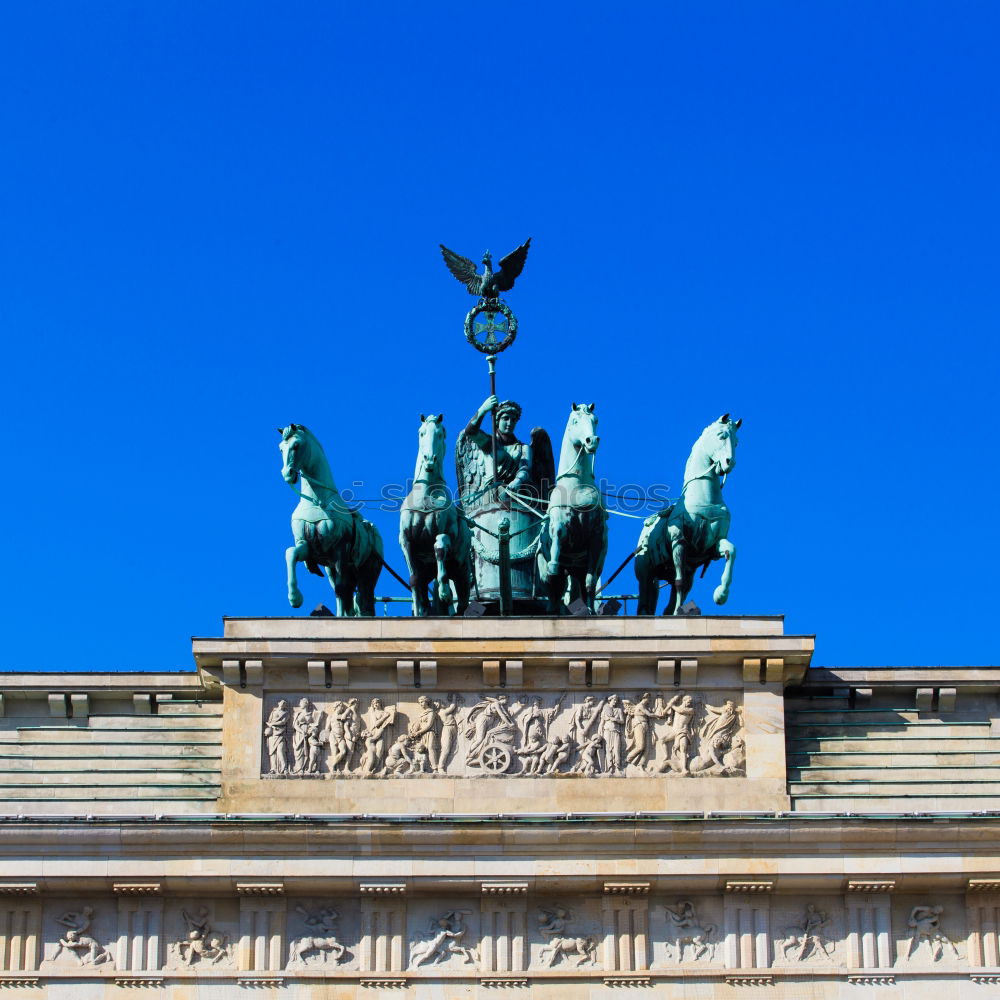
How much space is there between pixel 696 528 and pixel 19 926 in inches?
364

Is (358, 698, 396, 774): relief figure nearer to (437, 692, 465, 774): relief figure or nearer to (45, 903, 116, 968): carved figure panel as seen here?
(437, 692, 465, 774): relief figure

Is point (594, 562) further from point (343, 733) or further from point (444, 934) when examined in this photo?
point (444, 934)

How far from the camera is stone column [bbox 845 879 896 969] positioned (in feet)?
131

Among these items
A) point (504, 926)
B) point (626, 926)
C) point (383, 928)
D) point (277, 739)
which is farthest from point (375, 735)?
point (626, 926)

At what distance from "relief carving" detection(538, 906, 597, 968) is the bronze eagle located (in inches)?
417

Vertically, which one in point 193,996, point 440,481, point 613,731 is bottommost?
point 193,996

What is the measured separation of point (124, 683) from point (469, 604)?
14.3 ft

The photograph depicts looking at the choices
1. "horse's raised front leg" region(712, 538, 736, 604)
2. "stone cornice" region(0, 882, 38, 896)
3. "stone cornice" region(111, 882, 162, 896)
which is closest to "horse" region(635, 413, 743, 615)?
"horse's raised front leg" region(712, 538, 736, 604)

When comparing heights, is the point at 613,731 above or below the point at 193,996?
above

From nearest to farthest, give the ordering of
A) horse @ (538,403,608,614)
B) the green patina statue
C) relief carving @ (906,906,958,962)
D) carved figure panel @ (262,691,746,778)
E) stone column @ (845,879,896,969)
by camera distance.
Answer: stone column @ (845,879,896,969) < relief carving @ (906,906,958,962) < carved figure panel @ (262,691,746,778) < horse @ (538,403,608,614) < the green patina statue

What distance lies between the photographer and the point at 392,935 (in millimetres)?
40125

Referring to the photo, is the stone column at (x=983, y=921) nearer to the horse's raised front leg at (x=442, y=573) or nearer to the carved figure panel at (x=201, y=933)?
the horse's raised front leg at (x=442, y=573)

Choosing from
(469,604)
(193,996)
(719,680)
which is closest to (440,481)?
(469,604)

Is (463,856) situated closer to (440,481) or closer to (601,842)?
(601,842)
